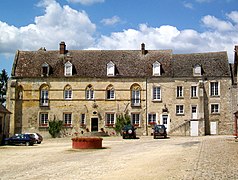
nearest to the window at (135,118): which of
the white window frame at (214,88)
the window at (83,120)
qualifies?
the window at (83,120)

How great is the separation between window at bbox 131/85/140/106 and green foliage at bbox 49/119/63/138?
9.24 metres

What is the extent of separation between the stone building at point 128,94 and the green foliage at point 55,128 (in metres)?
0.64

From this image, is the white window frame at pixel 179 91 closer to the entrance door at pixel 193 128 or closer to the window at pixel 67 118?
the entrance door at pixel 193 128

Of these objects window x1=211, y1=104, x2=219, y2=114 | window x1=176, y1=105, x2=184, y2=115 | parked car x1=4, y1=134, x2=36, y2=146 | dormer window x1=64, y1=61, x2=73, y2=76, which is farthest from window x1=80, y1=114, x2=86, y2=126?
window x1=211, y1=104, x2=219, y2=114

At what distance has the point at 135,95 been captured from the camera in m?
45.6

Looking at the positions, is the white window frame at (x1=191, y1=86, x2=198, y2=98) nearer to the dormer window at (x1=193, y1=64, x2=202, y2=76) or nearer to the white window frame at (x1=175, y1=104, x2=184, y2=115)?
the dormer window at (x1=193, y1=64, x2=202, y2=76)

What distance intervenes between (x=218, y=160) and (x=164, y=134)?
2032cm

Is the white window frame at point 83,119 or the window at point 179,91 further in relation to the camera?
the white window frame at point 83,119

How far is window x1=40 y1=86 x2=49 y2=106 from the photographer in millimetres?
46219

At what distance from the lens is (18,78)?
4622 centimetres

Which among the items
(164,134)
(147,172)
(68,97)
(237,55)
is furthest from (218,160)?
(68,97)

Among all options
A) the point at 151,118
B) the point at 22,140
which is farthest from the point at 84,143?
the point at 151,118

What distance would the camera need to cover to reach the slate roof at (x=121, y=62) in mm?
45375

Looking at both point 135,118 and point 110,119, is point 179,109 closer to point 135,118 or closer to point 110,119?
point 135,118
